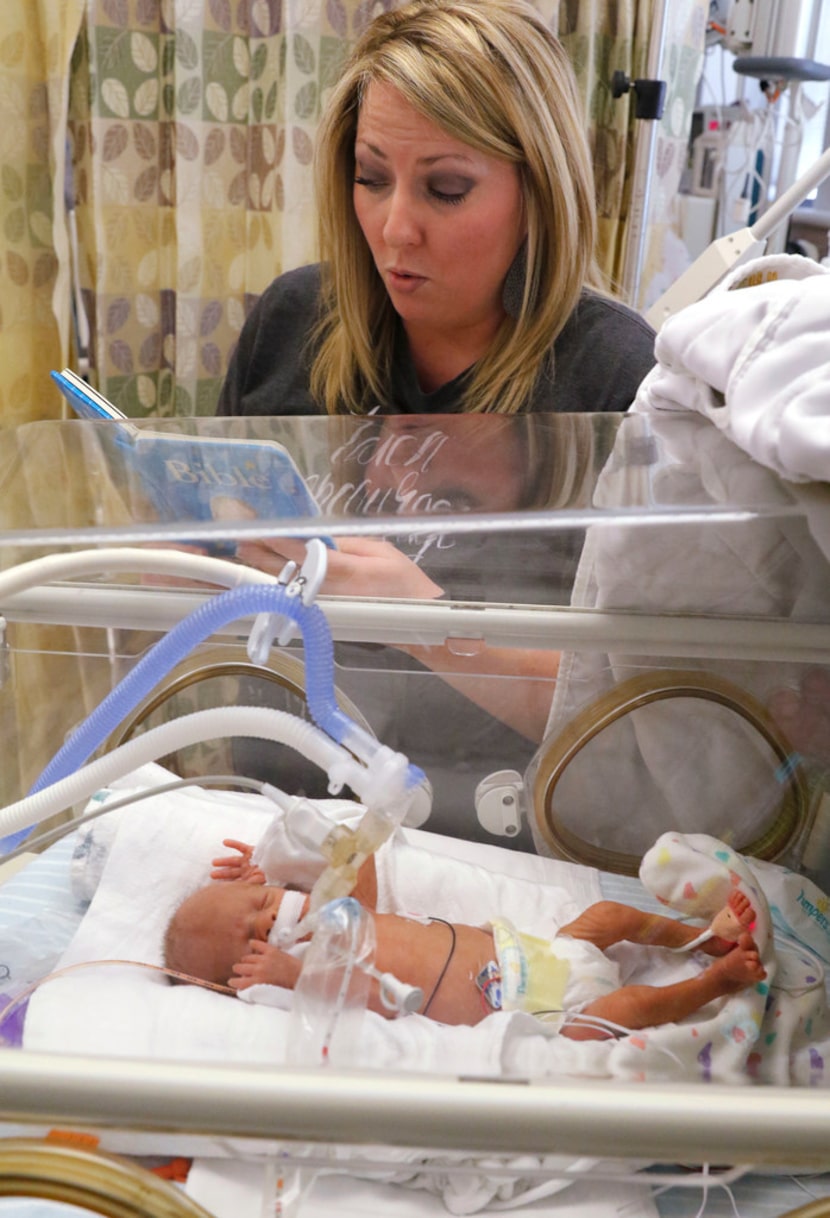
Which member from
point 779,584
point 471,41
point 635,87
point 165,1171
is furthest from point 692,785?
point 635,87

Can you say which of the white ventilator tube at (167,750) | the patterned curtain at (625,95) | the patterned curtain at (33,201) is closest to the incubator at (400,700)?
the white ventilator tube at (167,750)

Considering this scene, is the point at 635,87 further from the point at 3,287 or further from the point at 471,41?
the point at 3,287

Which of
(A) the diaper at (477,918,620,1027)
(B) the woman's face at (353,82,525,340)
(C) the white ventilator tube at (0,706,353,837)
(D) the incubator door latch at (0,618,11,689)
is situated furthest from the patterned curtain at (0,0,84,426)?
(A) the diaper at (477,918,620,1027)

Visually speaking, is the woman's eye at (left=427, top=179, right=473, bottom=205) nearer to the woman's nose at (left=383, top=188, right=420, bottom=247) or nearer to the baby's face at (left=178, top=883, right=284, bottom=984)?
the woman's nose at (left=383, top=188, right=420, bottom=247)

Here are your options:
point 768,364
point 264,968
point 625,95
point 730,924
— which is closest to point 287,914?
point 264,968

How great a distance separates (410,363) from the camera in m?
1.58

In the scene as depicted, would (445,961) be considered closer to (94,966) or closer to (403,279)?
(94,966)

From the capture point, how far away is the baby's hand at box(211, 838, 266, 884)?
36.5 inches

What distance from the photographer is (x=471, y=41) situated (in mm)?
1326

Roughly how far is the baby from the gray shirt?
74 cm

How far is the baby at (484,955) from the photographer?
2.71 feet

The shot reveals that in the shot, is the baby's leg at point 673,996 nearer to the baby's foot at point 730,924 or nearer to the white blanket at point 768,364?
the baby's foot at point 730,924

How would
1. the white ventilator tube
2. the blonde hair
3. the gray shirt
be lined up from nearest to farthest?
the white ventilator tube, the blonde hair, the gray shirt

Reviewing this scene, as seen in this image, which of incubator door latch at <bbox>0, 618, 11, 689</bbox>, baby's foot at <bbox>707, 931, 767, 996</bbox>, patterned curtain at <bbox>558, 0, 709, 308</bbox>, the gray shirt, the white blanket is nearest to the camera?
the white blanket
